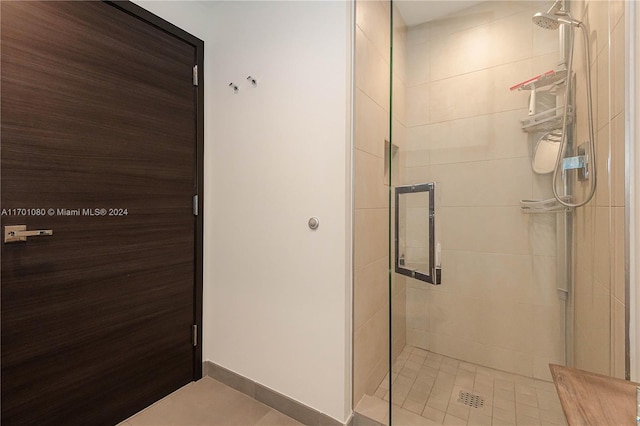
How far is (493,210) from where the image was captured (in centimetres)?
123

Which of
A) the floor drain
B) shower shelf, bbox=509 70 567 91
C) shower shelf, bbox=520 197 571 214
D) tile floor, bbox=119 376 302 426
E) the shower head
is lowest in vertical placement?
tile floor, bbox=119 376 302 426

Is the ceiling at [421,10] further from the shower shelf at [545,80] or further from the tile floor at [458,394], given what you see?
the tile floor at [458,394]

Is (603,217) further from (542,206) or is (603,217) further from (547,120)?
(547,120)

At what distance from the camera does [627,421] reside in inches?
25.6

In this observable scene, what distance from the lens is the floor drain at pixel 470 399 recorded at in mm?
1205

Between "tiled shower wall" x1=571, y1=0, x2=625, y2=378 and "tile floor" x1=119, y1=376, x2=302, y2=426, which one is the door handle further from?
"tiled shower wall" x1=571, y1=0, x2=625, y2=378

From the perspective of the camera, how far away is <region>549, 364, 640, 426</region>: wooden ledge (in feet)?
2.15

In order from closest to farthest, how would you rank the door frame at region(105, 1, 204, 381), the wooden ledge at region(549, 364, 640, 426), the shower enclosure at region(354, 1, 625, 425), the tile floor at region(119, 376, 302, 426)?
1. the wooden ledge at region(549, 364, 640, 426)
2. the shower enclosure at region(354, 1, 625, 425)
3. the tile floor at region(119, 376, 302, 426)
4. the door frame at region(105, 1, 204, 381)

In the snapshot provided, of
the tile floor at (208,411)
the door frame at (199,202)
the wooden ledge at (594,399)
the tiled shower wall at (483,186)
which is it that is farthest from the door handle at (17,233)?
the wooden ledge at (594,399)

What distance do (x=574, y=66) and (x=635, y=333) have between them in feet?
3.38

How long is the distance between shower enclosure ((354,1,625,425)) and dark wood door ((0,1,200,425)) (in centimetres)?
111

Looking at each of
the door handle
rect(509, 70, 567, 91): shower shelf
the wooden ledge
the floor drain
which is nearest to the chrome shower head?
rect(509, 70, 567, 91): shower shelf

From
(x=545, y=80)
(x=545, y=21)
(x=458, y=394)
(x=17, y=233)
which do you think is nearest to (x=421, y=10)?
(x=545, y=21)

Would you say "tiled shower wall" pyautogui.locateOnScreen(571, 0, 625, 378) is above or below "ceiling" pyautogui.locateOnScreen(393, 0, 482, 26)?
below
